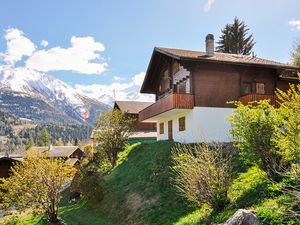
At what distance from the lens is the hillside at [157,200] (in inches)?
376

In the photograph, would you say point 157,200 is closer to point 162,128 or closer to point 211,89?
point 211,89

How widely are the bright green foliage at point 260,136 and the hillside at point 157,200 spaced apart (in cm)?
67

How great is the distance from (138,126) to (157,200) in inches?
1183

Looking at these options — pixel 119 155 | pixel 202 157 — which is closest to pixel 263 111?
pixel 202 157

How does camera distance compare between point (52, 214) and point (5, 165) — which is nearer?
point (52, 214)

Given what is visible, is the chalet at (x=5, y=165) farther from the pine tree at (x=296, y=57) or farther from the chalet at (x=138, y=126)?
the pine tree at (x=296, y=57)

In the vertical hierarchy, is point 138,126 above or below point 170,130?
above

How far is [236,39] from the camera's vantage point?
1944 inches

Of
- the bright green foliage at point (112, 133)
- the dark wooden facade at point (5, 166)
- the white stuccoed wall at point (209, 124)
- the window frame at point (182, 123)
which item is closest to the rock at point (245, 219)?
→ the white stuccoed wall at point (209, 124)

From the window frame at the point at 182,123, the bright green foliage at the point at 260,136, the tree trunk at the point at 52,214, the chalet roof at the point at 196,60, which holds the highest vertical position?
the chalet roof at the point at 196,60

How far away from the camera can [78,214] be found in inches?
755

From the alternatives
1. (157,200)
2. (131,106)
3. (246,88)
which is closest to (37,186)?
(157,200)

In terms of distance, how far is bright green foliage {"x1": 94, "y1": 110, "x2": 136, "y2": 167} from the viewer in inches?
1120

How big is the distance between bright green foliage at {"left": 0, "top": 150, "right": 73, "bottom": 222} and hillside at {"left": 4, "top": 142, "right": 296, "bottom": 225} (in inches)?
50.2
